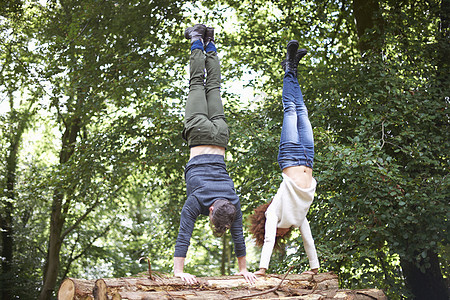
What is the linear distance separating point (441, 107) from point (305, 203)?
2.98 m

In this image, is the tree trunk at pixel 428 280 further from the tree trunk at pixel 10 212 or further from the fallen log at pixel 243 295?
the tree trunk at pixel 10 212

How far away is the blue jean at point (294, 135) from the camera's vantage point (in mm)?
3633

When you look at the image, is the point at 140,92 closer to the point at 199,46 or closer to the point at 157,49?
the point at 157,49

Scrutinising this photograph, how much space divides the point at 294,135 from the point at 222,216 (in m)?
0.98

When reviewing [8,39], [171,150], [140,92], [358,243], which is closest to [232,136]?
[171,150]

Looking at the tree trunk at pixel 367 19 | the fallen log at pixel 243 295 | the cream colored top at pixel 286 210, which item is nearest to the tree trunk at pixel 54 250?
the tree trunk at pixel 367 19

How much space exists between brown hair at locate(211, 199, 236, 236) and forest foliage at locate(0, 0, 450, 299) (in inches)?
57.2

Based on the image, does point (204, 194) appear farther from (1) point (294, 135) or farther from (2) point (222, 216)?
(1) point (294, 135)

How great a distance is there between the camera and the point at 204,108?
3.58 m

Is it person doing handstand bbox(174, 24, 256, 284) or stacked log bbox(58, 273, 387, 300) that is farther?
person doing handstand bbox(174, 24, 256, 284)

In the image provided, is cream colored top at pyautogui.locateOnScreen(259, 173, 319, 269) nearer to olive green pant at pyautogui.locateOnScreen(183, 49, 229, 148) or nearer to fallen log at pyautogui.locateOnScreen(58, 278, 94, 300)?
olive green pant at pyautogui.locateOnScreen(183, 49, 229, 148)

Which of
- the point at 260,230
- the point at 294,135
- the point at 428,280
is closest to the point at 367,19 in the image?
the point at 428,280

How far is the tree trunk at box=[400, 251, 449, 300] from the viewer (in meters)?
5.93

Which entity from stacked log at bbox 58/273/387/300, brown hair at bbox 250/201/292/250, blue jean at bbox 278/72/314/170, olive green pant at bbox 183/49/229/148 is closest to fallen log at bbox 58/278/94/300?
stacked log at bbox 58/273/387/300
